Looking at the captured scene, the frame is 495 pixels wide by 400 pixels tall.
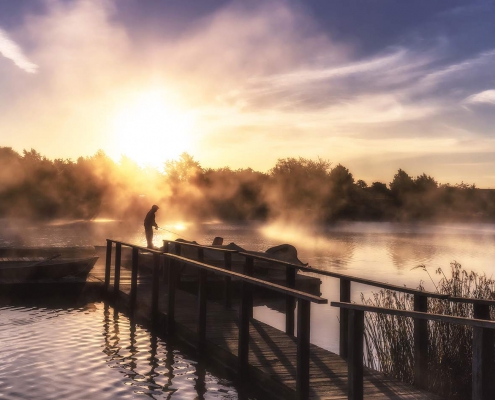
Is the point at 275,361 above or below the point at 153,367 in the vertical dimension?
above

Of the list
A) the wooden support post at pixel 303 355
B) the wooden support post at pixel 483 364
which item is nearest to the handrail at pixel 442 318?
the wooden support post at pixel 483 364

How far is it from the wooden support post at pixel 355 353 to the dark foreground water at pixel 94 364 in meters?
2.01

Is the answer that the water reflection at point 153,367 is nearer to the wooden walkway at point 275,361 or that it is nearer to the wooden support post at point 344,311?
the wooden walkway at point 275,361

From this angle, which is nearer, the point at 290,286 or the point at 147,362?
the point at 147,362

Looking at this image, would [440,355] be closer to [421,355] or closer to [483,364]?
[421,355]

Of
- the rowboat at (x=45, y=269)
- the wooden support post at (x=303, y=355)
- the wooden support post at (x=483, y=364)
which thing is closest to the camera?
the wooden support post at (x=483, y=364)

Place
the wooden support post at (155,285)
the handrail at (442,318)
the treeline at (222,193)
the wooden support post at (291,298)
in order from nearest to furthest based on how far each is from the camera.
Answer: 1. the handrail at (442,318)
2. the wooden support post at (291,298)
3. the wooden support post at (155,285)
4. the treeline at (222,193)

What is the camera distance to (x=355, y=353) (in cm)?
607

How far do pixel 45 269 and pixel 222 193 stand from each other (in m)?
72.3

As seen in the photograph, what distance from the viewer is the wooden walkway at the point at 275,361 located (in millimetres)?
6754

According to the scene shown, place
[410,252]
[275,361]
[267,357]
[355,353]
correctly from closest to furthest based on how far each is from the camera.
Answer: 1. [355,353]
2. [275,361]
3. [267,357]
4. [410,252]

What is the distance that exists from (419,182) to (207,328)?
98170mm

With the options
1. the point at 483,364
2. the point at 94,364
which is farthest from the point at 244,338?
the point at 483,364

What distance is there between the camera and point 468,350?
26.3ft
